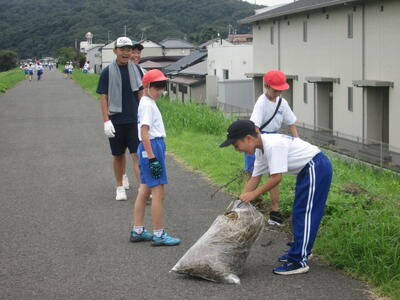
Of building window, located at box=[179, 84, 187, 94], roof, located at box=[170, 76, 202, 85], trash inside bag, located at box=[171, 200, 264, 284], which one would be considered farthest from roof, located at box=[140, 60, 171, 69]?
trash inside bag, located at box=[171, 200, 264, 284]

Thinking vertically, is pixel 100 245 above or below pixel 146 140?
below

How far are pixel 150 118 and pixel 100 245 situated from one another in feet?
4.22

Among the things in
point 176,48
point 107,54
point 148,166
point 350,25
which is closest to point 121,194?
point 148,166

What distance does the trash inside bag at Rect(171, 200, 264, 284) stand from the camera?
206 inches

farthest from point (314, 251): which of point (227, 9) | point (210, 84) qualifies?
point (227, 9)

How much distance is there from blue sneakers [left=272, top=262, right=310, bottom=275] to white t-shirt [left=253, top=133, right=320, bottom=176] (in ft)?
2.43

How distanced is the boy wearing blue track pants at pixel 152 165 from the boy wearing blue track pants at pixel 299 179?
3.83ft

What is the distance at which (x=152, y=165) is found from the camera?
627cm

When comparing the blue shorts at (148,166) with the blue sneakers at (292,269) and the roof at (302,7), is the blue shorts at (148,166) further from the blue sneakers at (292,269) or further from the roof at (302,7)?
the roof at (302,7)

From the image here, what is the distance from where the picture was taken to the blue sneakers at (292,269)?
5355 mm

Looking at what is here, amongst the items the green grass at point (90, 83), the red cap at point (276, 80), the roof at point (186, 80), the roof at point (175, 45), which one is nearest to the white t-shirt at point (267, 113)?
the red cap at point (276, 80)

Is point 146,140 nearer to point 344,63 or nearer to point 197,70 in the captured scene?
point 344,63

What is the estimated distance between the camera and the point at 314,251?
19.7 ft

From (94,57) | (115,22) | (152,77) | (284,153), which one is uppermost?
(115,22)
